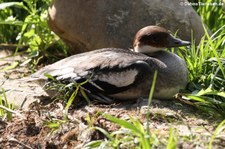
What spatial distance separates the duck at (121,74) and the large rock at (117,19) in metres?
0.81

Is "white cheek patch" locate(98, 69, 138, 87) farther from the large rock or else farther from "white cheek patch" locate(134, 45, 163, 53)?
the large rock

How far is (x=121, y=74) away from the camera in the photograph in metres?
4.94

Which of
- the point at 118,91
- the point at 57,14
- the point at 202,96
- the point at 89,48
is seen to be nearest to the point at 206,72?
the point at 202,96

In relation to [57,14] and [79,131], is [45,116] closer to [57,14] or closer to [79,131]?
[79,131]

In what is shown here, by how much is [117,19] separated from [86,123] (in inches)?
71.5

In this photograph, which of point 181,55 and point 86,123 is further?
point 181,55

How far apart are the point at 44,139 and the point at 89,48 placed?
1.88m

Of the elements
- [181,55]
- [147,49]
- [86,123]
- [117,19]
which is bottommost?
[86,123]

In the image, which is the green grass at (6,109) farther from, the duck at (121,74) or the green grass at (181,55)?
the duck at (121,74)

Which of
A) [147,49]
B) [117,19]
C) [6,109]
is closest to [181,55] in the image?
[147,49]

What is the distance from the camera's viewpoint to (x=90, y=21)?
6035 millimetres

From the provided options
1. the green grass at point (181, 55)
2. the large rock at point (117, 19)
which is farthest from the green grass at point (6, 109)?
the large rock at point (117, 19)

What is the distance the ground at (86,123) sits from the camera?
420 centimetres

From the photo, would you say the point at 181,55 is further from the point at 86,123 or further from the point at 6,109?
the point at 6,109
